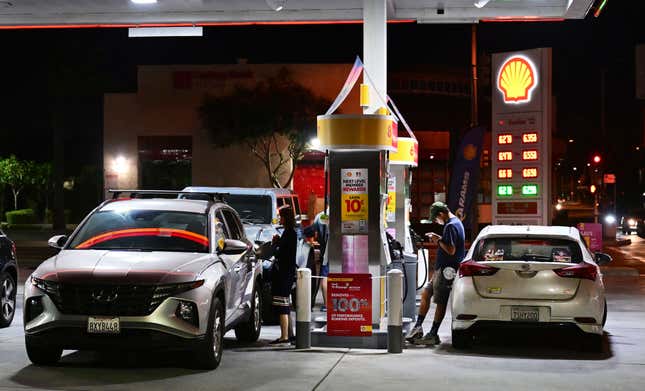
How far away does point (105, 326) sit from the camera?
30.7ft

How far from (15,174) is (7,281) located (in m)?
48.7

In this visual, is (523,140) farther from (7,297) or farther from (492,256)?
(7,297)

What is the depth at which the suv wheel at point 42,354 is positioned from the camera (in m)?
9.88

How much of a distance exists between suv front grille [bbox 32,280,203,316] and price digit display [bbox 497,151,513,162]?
2174 centimetres

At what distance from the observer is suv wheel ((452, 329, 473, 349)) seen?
459 inches

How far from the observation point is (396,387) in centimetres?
920

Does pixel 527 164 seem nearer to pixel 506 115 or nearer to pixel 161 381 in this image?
pixel 506 115

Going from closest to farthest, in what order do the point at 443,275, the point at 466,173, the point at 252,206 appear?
the point at 443,275 → the point at 252,206 → the point at 466,173

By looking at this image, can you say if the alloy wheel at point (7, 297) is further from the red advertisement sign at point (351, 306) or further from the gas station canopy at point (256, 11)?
the gas station canopy at point (256, 11)

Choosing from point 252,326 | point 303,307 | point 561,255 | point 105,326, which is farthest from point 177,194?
point 561,255

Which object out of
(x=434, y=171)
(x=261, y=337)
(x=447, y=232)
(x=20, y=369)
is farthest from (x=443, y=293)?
(x=434, y=171)

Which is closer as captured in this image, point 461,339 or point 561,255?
point 461,339

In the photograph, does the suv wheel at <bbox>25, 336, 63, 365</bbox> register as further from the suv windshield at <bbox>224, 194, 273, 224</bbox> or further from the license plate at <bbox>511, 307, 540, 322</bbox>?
the suv windshield at <bbox>224, 194, 273, 224</bbox>

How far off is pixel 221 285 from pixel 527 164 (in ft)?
67.5
